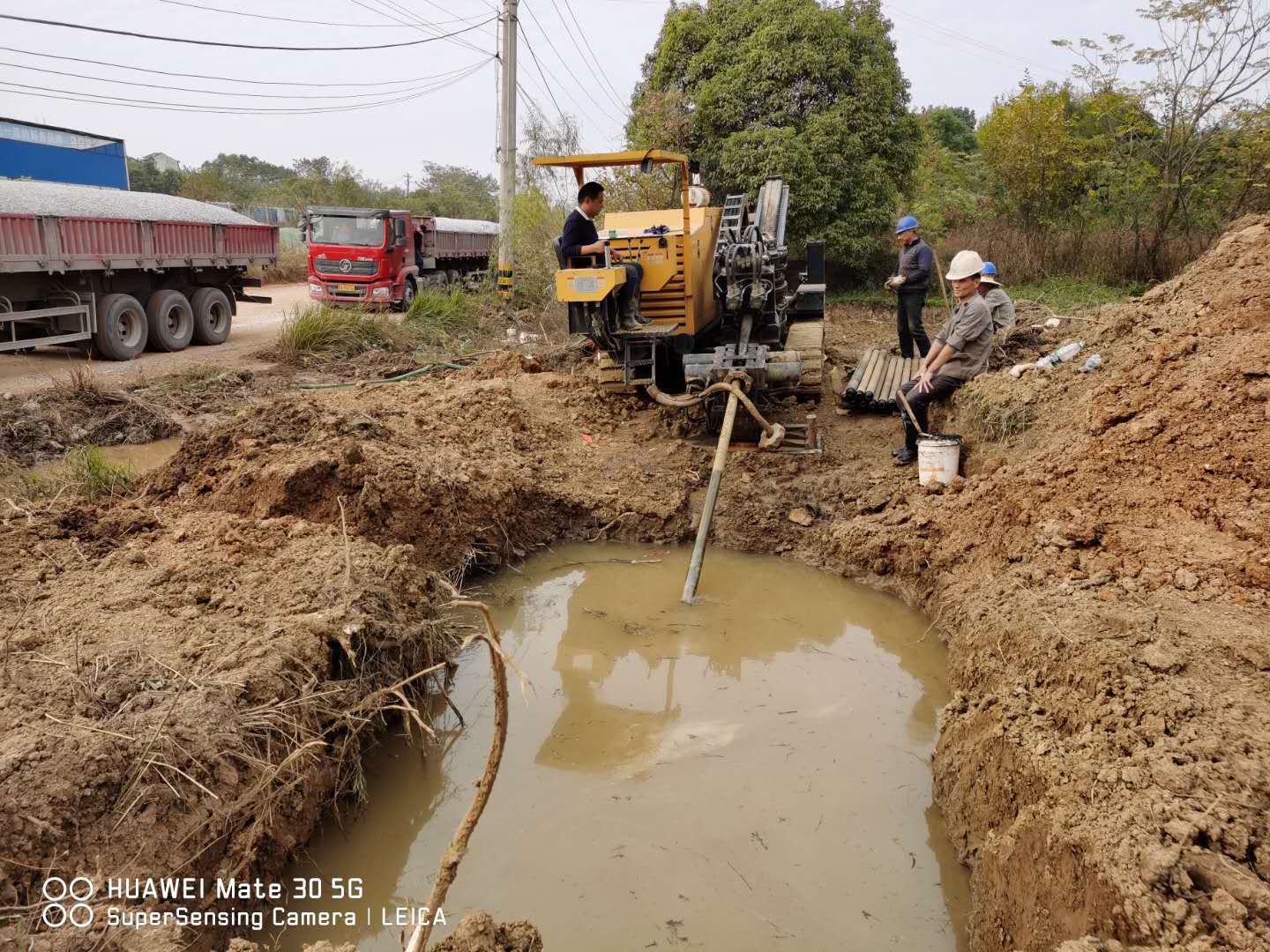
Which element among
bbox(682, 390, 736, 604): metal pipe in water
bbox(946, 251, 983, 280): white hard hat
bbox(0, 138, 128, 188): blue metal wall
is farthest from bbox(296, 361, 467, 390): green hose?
bbox(0, 138, 128, 188): blue metal wall

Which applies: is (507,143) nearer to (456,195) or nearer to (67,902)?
(67,902)

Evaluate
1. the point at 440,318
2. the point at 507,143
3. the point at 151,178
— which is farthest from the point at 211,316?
the point at 151,178

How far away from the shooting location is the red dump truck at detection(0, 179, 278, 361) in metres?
9.85

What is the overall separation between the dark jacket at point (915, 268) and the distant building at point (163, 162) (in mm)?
34961

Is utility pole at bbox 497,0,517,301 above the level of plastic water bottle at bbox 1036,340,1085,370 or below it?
above

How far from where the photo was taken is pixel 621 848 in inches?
128

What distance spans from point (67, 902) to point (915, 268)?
874 centimetres

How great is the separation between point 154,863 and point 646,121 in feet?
51.6

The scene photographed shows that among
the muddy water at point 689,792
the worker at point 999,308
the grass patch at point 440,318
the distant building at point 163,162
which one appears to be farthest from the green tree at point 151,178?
the muddy water at point 689,792


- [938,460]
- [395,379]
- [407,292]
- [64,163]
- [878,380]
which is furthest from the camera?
[64,163]

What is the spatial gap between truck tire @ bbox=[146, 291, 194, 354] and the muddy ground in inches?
271

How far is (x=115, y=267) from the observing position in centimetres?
1085

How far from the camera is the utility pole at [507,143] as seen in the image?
49.9 feet

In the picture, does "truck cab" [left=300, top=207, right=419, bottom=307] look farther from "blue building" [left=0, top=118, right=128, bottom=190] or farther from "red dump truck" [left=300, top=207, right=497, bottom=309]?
"blue building" [left=0, top=118, right=128, bottom=190]
